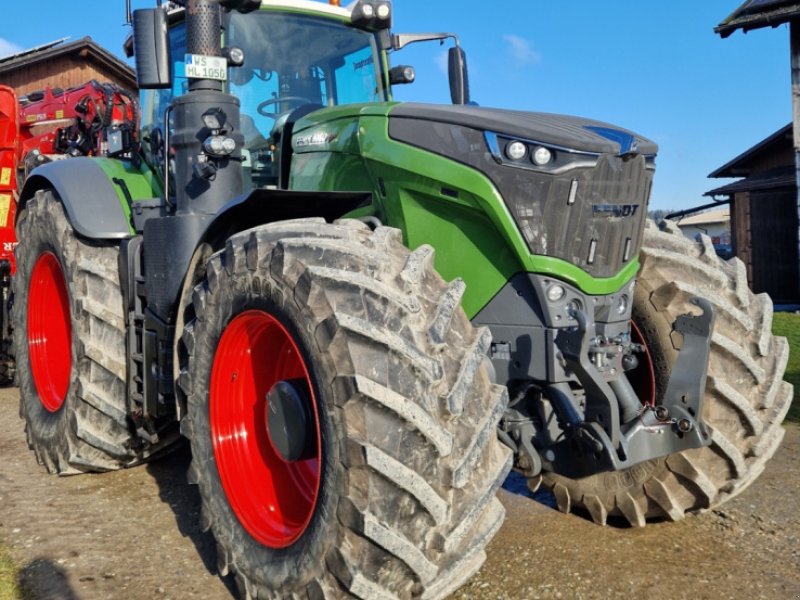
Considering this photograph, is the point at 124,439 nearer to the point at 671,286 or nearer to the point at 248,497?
the point at 248,497

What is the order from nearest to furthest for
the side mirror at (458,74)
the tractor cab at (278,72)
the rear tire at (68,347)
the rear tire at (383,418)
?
the rear tire at (383,418)
the tractor cab at (278,72)
the rear tire at (68,347)
the side mirror at (458,74)

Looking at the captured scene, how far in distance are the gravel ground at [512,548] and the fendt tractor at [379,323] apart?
184 mm

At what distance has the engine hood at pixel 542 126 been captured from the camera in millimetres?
2637

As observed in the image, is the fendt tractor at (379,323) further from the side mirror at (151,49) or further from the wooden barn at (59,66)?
the wooden barn at (59,66)

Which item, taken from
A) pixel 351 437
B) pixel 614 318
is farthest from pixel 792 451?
pixel 351 437

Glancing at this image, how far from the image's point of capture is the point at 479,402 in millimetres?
2330

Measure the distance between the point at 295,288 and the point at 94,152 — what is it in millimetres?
4871

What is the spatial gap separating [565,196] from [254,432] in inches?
60.8

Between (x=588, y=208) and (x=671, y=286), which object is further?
(x=671, y=286)

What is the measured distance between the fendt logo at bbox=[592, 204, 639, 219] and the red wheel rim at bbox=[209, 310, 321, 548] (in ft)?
4.08

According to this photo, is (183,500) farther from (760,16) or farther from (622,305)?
(760,16)

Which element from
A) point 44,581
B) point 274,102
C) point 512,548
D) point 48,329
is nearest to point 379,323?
point 512,548

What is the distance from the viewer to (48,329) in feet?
15.7

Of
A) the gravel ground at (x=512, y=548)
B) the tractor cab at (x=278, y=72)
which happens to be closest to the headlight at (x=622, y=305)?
the gravel ground at (x=512, y=548)
